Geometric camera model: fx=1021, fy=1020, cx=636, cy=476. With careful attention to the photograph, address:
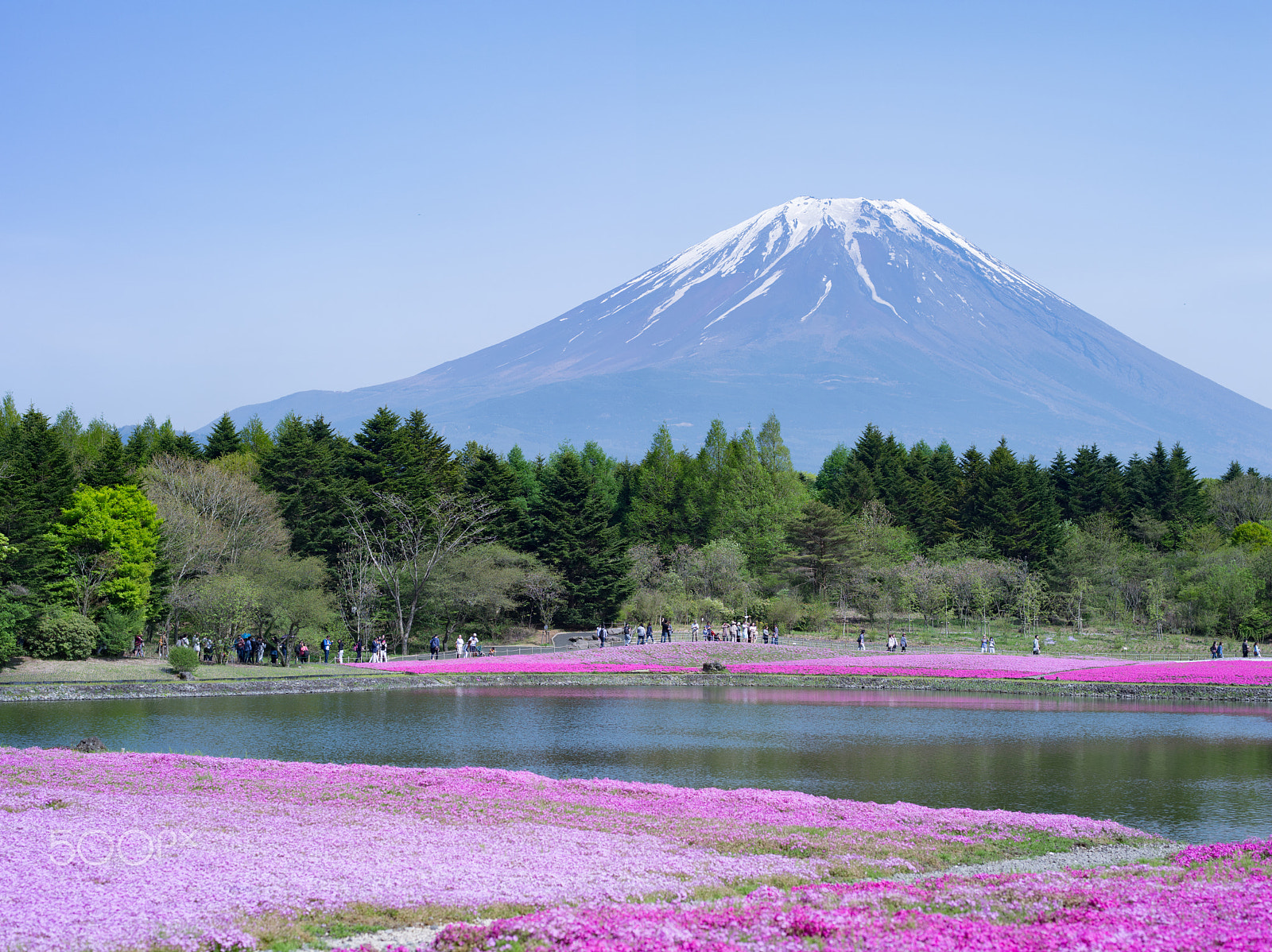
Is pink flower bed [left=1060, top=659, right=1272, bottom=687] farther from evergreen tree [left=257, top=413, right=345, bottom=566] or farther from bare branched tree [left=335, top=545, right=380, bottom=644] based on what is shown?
evergreen tree [left=257, top=413, right=345, bottom=566]

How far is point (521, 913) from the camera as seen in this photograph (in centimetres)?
1106

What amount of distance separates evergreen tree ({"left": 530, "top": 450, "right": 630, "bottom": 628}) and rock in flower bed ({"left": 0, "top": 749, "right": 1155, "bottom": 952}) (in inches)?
1908

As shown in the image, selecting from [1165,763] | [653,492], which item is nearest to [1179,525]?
[653,492]

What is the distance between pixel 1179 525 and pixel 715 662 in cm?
5670

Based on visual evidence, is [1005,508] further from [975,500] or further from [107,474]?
[107,474]

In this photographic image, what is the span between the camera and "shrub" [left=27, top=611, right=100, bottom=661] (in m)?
42.0

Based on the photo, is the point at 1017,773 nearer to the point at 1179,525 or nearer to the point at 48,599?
the point at 48,599

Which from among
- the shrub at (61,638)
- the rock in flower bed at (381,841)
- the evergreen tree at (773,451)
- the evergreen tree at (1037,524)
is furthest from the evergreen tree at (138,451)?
the evergreen tree at (1037,524)

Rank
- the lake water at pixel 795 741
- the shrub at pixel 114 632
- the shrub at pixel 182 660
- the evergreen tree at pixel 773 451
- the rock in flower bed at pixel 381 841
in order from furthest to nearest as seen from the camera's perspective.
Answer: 1. the evergreen tree at pixel 773 451
2. the shrub at pixel 114 632
3. the shrub at pixel 182 660
4. the lake water at pixel 795 741
5. the rock in flower bed at pixel 381 841

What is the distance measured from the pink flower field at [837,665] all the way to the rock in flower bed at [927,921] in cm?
3413

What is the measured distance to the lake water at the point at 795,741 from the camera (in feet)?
70.8

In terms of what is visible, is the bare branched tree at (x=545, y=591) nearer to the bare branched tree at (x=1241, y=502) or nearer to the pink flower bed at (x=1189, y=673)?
the pink flower bed at (x=1189, y=673)

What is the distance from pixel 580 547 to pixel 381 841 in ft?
186

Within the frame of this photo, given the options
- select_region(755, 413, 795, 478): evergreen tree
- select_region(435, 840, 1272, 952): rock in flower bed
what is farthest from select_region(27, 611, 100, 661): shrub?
select_region(755, 413, 795, 478): evergreen tree
